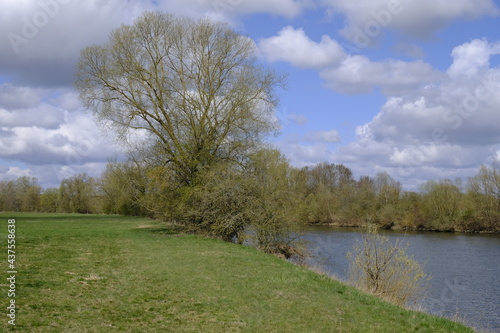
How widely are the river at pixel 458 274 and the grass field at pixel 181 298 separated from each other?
4.38 m

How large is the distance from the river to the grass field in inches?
172

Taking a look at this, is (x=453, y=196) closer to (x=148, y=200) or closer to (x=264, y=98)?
(x=264, y=98)

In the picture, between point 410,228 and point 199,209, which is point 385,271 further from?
point 410,228

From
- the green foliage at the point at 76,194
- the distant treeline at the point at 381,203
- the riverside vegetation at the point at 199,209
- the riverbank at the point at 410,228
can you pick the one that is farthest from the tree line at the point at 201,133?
the green foliage at the point at 76,194

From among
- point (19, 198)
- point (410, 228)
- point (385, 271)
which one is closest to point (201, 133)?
point (385, 271)

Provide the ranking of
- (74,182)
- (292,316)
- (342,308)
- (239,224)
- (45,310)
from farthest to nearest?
(74,182), (239,224), (342,308), (292,316), (45,310)

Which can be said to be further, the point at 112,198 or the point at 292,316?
the point at 112,198

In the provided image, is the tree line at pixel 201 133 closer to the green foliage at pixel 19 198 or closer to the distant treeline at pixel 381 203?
the distant treeline at pixel 381 203

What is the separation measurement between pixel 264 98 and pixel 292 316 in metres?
18.3

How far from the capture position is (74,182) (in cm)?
7944

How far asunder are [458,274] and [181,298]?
2019cm

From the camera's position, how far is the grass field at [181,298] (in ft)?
24.6

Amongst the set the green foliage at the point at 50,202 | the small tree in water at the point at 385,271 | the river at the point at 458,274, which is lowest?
the river at the point at 458,274

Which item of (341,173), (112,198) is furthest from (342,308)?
(341,173)
